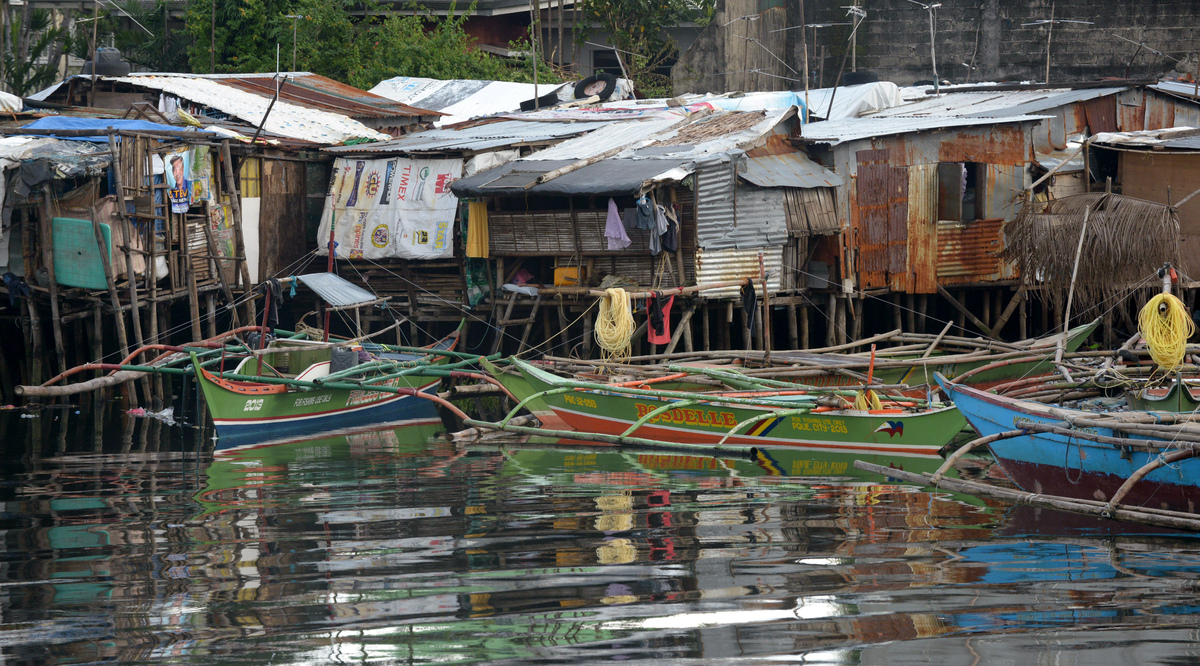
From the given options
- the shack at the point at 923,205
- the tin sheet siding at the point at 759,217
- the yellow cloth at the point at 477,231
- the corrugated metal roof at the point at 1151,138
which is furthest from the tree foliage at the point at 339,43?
the corrugated metal roof at the point at 1151,138

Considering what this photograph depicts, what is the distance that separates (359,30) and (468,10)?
9.84 feet

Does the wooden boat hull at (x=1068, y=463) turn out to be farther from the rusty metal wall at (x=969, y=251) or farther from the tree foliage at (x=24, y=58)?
the tree foliage at (x=24, y=58)

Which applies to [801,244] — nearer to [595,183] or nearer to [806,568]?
[595,183]

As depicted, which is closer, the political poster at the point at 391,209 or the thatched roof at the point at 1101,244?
the thatched roof at the point at 1101,244

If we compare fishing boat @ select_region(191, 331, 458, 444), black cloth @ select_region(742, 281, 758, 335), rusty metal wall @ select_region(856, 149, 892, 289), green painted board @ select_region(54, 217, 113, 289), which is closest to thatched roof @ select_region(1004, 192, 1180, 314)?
rusty metal wall @ select_region(856, 149, 892, 289)

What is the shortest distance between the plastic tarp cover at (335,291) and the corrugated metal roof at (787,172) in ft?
20.0

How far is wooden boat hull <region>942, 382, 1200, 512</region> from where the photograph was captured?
9578 millimetres

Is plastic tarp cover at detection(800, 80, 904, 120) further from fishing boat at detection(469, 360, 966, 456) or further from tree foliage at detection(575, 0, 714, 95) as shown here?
fishing boat at detection(469, 360, 966, 456)

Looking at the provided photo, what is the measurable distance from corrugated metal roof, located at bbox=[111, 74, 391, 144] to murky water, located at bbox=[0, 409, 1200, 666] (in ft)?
33.6

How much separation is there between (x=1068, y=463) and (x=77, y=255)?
14.0 metres

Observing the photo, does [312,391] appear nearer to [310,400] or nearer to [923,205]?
[310,400]

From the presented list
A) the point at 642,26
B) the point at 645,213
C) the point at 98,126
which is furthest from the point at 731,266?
the point at 642,26

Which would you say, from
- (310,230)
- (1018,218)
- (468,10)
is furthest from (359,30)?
(1018,218)

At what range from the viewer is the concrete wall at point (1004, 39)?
28078mm
